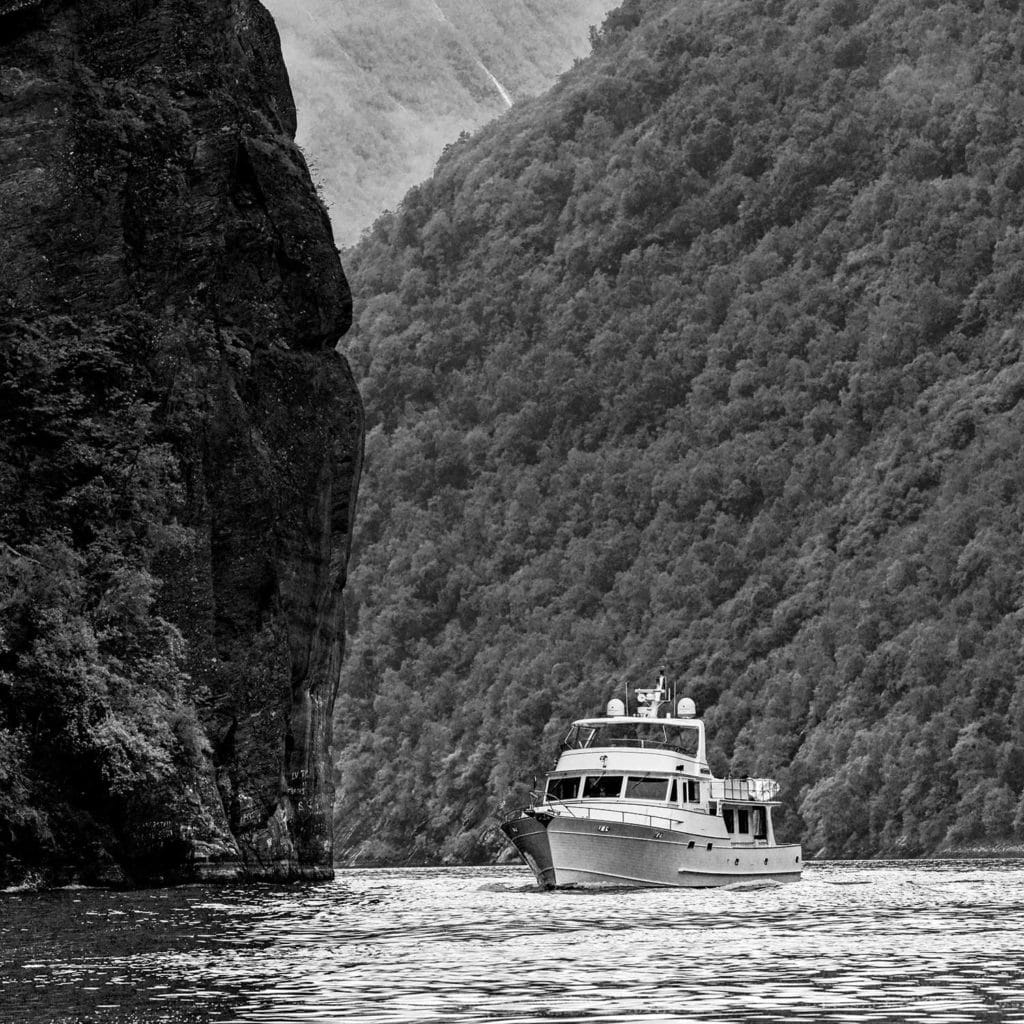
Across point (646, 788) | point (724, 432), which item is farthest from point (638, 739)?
point (724, 432)

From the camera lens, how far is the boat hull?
187 feet

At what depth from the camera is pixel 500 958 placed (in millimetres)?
31797

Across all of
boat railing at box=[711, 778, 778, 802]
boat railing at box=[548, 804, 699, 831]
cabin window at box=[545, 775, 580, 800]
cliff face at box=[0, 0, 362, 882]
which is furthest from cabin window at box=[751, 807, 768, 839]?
cliff face at box=[0, 0, 362, 882]

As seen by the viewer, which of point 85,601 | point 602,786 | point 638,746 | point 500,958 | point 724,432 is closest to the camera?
point 500,958

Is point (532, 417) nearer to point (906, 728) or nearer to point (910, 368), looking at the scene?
point (910, 368)

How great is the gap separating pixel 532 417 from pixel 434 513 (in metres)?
11.4

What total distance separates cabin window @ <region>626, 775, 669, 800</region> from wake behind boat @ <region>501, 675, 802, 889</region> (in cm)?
3

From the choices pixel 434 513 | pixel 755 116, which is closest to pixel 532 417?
pixel 434 513

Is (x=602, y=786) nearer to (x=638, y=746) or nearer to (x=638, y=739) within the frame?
(x=638, y=746)

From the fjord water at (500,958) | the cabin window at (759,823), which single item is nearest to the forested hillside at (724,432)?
the cabin window at (759,823)

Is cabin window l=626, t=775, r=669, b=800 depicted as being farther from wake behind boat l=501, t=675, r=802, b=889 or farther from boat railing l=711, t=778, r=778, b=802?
boat railing l=711, t=778, r=778, b=802

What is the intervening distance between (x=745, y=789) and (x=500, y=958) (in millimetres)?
33312

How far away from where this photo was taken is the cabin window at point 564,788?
60.1m

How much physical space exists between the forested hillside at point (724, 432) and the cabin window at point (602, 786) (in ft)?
142
